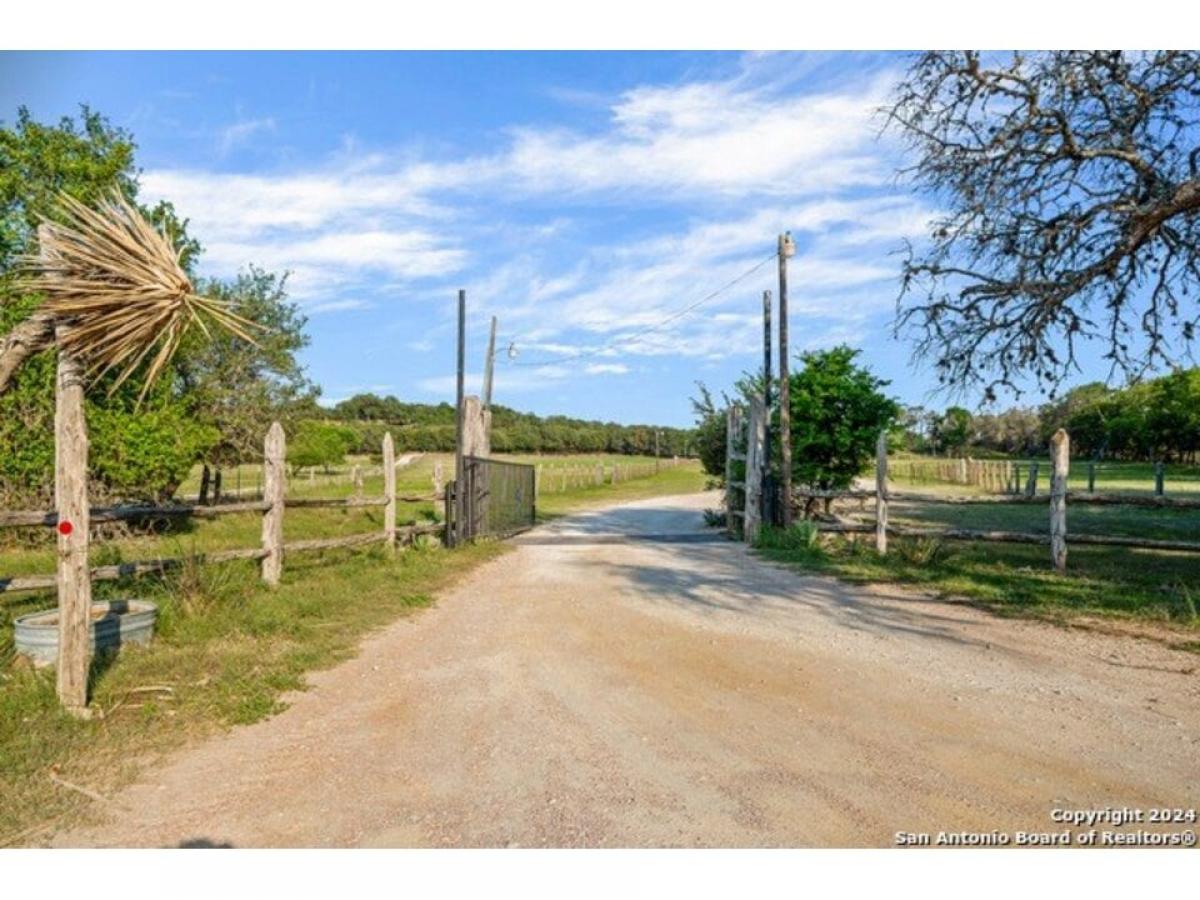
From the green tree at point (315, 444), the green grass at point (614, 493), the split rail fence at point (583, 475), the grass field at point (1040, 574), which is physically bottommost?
the green grass at point (614, 493)

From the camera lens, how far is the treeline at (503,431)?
56.5 m

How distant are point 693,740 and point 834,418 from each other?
13398 millimetres

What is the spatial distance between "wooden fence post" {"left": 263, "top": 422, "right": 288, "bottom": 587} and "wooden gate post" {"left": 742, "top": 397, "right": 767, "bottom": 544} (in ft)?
30.5

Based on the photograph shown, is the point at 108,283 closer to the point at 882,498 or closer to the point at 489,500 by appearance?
the point at 882,498

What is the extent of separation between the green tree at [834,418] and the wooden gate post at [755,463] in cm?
81

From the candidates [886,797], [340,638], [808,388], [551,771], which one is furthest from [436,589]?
[808,388]

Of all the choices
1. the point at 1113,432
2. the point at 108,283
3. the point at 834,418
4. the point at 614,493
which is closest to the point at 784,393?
the point at 834,418

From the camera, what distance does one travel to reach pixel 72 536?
17.8 ft

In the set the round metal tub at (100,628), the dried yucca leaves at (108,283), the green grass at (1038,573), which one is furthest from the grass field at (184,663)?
the green grass at (1038,573)

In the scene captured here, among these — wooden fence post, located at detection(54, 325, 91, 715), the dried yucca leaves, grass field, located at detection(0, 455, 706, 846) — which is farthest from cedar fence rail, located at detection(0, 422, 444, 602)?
the dried yucca leaves

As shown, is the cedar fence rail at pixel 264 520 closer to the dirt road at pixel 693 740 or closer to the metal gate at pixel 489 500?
the metal gate at pixel 489 500

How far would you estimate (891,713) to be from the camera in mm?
5258

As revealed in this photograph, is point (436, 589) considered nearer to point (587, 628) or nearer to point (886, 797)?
point (587, 628)

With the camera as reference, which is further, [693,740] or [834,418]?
Result: [834,418]
